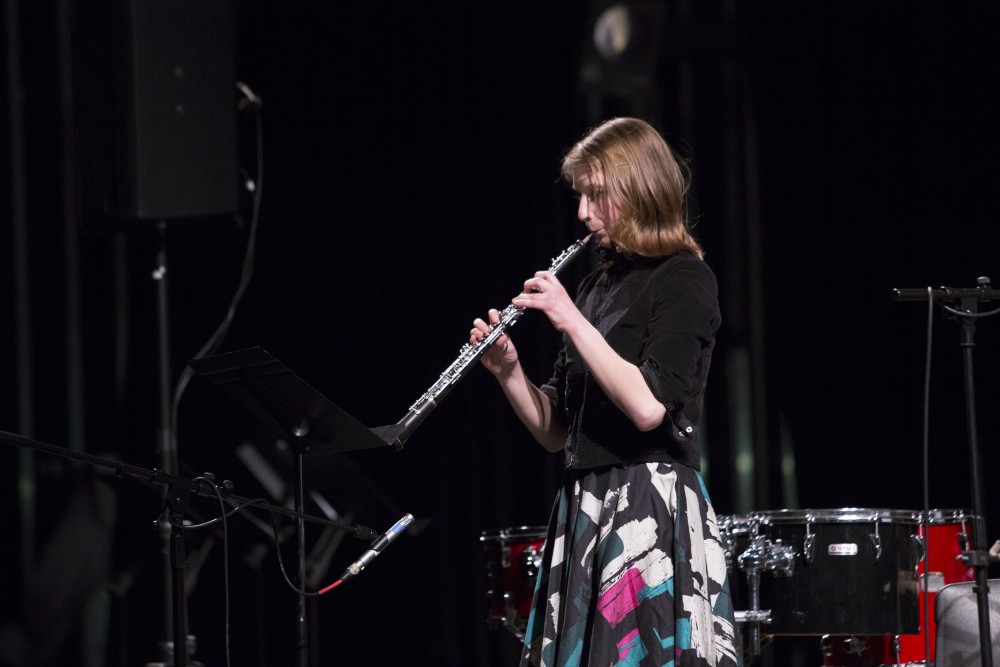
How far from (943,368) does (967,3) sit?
123 cm

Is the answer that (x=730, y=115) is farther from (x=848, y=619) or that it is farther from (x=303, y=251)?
(x=848, y=619)

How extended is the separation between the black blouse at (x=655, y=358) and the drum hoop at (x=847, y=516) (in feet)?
2.75

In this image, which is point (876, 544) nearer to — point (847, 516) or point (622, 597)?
point (847, 516)

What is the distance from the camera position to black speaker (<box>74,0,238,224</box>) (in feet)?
11.5

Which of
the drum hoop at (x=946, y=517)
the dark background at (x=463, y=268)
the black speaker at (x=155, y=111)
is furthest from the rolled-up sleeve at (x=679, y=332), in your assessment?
the dark background at (x=463, y=268)

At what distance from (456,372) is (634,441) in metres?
0.41

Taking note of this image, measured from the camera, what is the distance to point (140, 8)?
3498 millimetres

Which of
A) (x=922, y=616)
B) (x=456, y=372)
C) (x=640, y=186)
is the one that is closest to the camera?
(x=640, y=186)

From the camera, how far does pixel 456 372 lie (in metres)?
2.30

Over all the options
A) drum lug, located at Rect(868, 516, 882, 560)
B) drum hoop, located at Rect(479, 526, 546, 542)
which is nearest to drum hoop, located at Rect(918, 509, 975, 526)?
drum lug, located at Rect(868, 516, 882, 560)

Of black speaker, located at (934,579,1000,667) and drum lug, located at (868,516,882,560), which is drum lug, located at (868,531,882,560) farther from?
black speaker, located at (934,579,1000,667)

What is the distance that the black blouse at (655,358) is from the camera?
2.02 meters

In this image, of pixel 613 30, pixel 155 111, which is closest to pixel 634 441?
pixel 155 111

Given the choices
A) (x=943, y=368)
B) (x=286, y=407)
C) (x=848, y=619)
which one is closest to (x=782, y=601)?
(x=848, y=619)
